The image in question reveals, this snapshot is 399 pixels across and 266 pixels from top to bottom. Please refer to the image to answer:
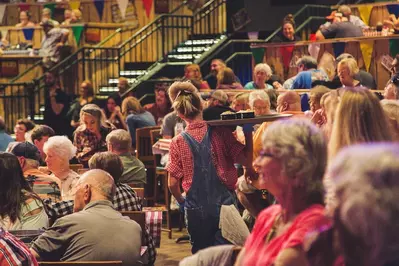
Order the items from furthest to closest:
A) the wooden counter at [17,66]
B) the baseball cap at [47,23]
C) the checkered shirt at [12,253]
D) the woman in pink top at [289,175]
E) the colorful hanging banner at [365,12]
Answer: the wooden counter at [17,66], the baseball cap at [47,23], the colorful hanging banner at [365,12], the checkered shirt at [12,253], the woman in pink top at [289,175]

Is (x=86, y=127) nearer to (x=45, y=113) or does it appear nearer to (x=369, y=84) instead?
(x=369, y=84)

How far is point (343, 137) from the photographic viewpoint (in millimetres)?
3236

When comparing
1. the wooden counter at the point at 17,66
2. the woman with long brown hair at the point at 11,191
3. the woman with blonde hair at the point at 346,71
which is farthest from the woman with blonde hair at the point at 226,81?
the wooden counter at the point at 17,66

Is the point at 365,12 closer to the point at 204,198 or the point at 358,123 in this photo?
the point at 204,198

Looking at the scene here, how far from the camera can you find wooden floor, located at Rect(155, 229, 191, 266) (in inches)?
322

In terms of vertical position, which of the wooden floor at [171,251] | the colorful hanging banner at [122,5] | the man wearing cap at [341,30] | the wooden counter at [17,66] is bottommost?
the wooden floor at [171,251]

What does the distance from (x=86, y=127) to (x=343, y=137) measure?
6.13m

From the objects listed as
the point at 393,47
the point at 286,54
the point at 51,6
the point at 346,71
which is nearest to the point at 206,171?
the point at 346,71

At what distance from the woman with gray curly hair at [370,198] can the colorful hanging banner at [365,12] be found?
1332 centimetres

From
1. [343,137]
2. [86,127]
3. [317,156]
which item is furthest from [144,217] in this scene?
[86,127]

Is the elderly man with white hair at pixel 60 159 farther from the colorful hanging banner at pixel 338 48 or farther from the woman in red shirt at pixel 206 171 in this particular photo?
the colorful hanging banner at pixel 338 48

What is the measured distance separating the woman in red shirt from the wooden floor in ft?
7.20

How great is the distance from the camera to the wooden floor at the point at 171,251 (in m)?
8.17

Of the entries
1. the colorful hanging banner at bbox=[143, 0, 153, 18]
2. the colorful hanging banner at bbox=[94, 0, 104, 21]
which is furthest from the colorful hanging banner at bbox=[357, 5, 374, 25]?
the colorful hanging banner at bbox=[94, 0, 104, 21]
